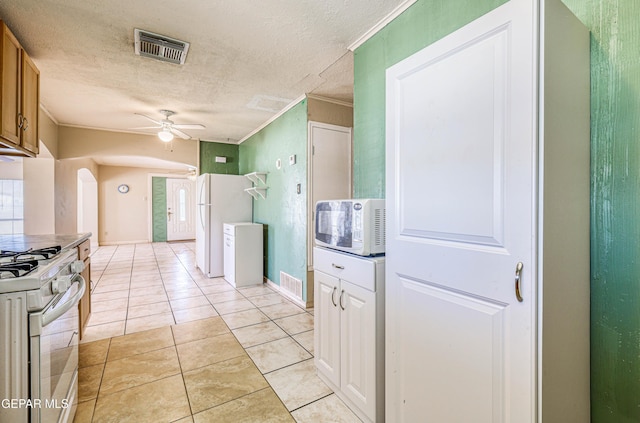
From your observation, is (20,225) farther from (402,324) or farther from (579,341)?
(579,341)

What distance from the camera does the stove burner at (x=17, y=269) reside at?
1.13 meters

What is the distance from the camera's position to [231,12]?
1.91m

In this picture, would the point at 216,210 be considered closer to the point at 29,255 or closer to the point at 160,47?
the point at 160,47

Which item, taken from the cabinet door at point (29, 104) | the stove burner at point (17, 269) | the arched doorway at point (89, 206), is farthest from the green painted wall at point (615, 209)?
the arched doorway at point (89, 206)

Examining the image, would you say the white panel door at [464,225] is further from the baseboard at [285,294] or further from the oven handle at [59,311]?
the baseboard at [285,294]

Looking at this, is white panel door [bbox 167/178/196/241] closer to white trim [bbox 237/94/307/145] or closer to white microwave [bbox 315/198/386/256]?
white trim [bbox 237/94/307/145]

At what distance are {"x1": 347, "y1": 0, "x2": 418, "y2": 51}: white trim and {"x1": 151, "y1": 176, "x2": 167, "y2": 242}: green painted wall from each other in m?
8.55

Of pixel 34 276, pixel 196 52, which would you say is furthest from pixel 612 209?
pixel 196 52

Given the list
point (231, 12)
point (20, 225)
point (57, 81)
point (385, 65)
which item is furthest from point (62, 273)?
point (20, 225)

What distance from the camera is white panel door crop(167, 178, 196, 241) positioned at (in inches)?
363

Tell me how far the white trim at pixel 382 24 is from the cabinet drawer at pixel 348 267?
1608mm

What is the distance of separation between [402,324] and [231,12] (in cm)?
217

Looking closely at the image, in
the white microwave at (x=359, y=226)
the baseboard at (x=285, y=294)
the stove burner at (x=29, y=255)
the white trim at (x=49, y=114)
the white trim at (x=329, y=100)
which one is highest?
the white trim at (x=329, y=100)

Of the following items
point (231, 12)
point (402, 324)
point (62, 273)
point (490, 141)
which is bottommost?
point (402, 324)
